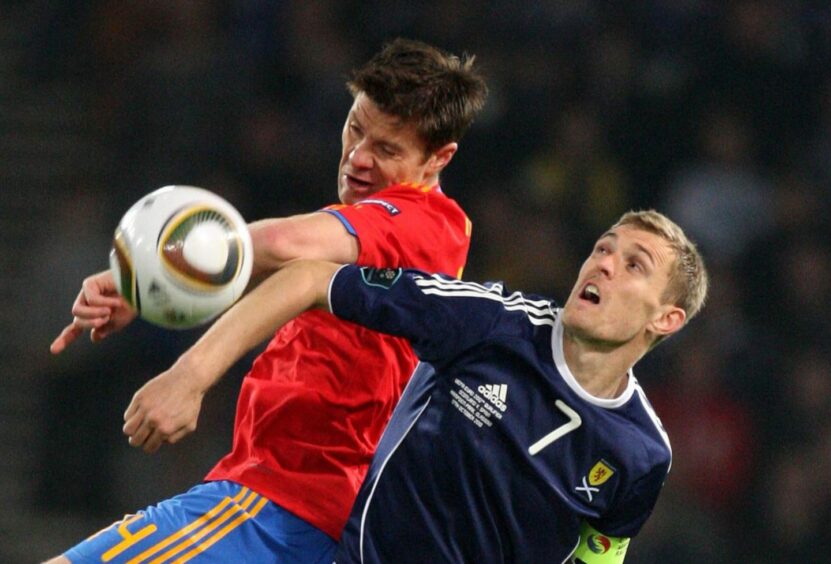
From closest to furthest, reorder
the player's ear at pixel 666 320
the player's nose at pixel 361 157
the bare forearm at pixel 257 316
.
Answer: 1. the bare forearm at pixel 257 316
2. the player's ear at pixel 666 320
3. the player's nose at pixel 361 157

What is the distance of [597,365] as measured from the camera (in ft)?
10.8

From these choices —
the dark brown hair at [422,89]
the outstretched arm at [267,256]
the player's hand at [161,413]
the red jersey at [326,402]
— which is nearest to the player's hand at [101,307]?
the outstretched arm at [267,256]

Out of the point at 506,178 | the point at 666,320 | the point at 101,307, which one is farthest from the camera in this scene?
the point at 506,178

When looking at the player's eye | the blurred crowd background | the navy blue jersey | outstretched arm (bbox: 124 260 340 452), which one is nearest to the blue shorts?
the navy blue jersey

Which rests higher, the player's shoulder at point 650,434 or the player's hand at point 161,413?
the player's hand at point 161,413

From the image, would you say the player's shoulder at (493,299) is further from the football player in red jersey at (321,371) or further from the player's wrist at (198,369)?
the player's wrist at (198,369)

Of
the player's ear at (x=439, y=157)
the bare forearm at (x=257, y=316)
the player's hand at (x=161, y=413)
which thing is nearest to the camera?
the player's hand at (x=161, y=413)

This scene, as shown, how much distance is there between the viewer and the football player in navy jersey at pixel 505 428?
3.18m

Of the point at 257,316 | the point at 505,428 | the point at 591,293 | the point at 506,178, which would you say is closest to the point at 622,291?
the point at 591,293

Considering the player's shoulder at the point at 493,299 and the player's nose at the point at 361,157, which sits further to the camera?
the player's nose at the point at 361,157

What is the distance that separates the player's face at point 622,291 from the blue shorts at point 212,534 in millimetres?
809

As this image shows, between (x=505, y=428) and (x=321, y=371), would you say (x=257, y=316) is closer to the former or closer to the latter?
(x=321, y=371)

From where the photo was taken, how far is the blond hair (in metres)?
3.42

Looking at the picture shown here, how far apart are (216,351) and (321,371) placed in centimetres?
58
